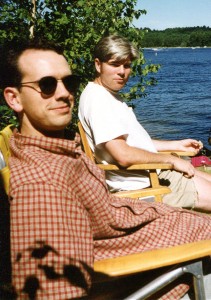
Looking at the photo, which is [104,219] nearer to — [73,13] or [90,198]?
[90,198]

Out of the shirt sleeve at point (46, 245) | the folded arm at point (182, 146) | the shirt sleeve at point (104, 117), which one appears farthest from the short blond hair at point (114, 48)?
the shirt sleeve at point (46, 245)

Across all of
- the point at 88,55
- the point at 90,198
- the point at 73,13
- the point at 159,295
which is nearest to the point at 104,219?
the point at 90,198

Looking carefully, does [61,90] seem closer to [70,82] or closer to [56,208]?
[70,82]

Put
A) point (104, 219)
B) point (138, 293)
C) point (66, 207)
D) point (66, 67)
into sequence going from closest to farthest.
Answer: point (66, 207) < point (138, 293) < point (104, 219) < point (66, 67)

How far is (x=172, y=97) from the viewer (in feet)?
104

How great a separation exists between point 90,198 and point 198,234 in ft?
2.44

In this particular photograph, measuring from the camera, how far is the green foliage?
194 inches

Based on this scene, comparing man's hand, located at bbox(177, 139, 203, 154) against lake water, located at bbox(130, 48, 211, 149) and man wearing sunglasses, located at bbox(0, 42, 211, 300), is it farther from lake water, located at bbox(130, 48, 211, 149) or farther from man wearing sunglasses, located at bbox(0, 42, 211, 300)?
lake water, located at bbox(130, 48, 211, 149)

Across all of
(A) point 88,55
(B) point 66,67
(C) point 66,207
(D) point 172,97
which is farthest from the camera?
(D) point 172,97

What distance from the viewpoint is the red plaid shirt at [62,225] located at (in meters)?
1.43

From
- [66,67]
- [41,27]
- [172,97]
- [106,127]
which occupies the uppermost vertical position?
[41,27]

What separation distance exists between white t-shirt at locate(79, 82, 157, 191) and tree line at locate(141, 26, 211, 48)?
461 ft

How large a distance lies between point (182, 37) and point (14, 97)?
163 meters

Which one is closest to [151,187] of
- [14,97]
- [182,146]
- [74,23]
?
[182,146]
